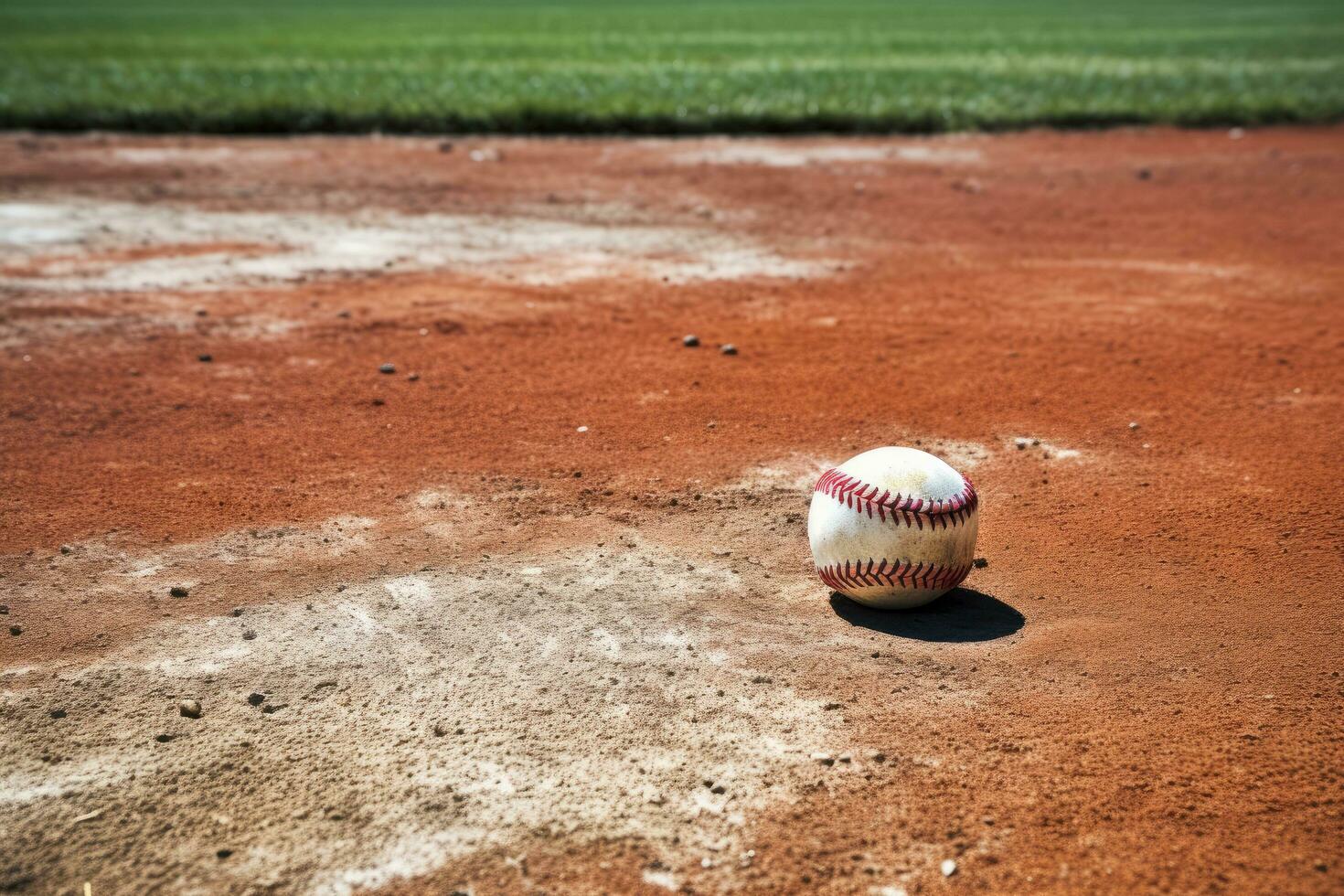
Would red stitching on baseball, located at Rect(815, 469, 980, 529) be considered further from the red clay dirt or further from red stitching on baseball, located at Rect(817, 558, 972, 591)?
the red clay dirt

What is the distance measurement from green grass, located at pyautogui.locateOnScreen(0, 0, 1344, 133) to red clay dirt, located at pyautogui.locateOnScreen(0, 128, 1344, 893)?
4.21 meters

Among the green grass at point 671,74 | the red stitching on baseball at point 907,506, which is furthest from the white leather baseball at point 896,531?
the green grass at point 671,74

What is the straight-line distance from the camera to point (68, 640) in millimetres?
4715

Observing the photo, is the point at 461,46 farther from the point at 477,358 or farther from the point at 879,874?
the point at 879,874

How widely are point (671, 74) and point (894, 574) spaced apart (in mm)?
16137

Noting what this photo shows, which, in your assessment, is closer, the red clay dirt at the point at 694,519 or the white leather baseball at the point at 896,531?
the red clay dirt at the point at 694,519

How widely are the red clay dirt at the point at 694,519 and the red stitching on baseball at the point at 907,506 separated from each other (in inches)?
17.1

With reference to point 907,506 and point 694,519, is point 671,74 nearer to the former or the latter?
point 694,519

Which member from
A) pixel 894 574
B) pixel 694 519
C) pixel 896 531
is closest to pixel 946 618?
pixel 894 574

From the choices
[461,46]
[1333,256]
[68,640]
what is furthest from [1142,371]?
[461,46]

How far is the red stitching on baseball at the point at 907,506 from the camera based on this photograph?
4773mm

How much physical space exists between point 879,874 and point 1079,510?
9.24 ft

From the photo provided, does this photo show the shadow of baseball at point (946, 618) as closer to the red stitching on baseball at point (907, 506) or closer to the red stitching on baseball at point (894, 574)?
the red stitching on baseball at point (894, 574)

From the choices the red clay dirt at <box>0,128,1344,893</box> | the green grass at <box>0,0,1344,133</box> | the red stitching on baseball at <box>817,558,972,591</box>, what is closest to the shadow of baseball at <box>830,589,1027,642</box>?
the red clay dirt at <box>0,128,1344,893</box>
